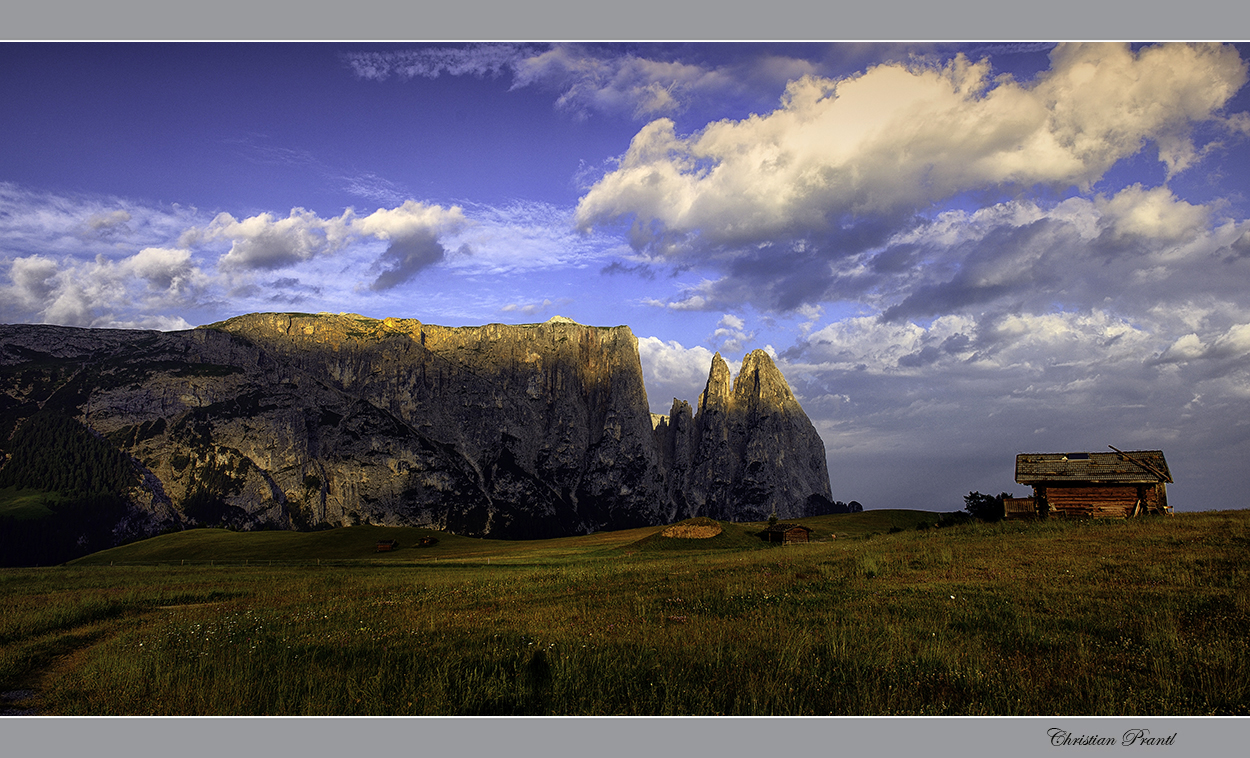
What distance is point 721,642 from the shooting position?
11.7 meters

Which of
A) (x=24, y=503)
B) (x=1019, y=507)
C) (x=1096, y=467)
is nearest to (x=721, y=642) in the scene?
(x=1019, y=507)

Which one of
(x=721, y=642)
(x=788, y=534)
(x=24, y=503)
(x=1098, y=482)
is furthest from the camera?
(x=24, y=503)

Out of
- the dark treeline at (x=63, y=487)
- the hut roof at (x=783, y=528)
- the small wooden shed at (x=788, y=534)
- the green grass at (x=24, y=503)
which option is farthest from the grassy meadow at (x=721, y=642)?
the green grass at (x=24, y=503)

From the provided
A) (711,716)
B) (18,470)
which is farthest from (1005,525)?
(18,470)

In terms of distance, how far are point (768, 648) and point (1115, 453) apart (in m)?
46.0

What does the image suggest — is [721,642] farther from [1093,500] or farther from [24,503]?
[24,503]

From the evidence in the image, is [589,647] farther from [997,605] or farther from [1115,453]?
[1115,453]

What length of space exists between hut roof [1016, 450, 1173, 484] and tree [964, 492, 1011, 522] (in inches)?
147

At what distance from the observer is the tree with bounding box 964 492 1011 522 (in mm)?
47409

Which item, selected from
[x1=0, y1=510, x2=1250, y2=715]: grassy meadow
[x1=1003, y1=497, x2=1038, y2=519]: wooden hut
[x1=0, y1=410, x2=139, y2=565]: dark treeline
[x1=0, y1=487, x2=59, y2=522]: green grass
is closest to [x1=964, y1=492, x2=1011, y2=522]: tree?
[x1=1003, y1=497, x2=1038, y2=519]: wooden hut

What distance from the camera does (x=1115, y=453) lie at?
4347cm

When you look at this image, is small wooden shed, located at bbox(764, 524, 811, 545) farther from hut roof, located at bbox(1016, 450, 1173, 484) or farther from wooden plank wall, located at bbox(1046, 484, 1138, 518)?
wooden plank wall, located at bbox(1046, 484, 1138, 518)

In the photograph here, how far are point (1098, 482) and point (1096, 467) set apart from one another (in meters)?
1.41

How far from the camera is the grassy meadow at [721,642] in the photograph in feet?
29.6
